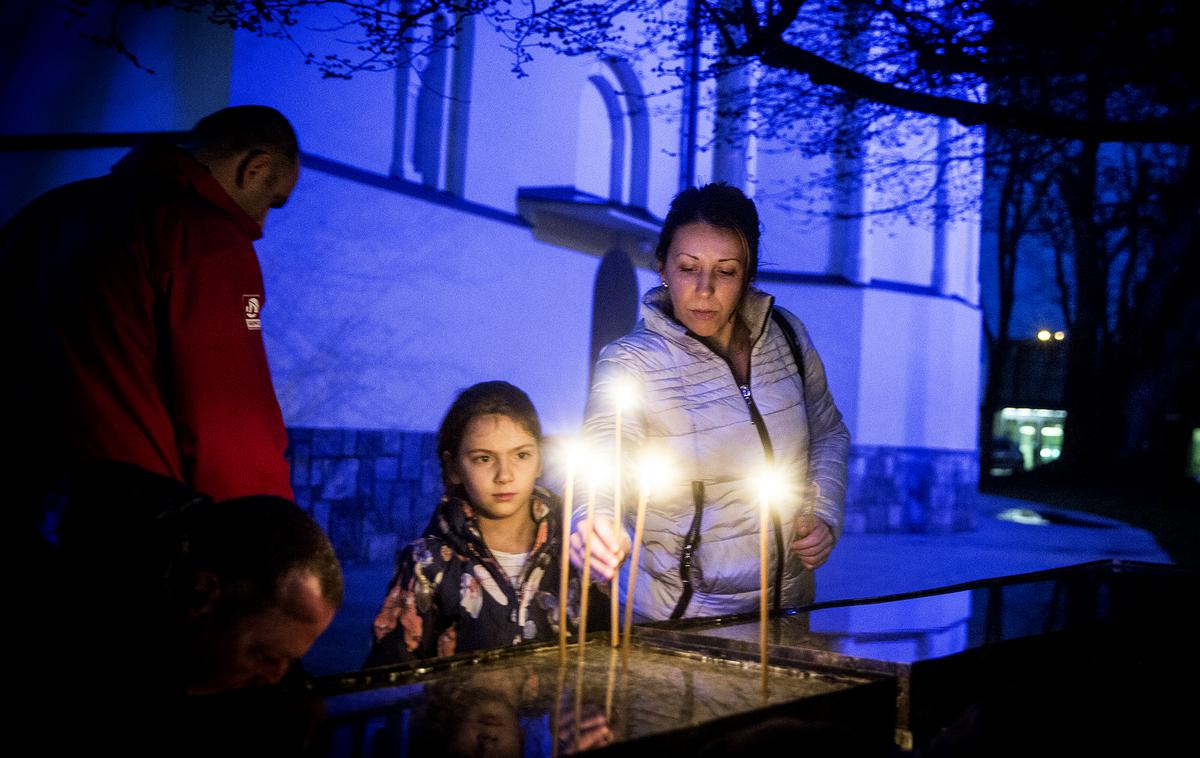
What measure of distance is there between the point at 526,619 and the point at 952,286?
1630 cm

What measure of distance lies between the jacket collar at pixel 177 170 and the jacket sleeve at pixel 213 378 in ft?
0.40

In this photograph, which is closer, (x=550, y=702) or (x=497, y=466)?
(x=550, y=702)

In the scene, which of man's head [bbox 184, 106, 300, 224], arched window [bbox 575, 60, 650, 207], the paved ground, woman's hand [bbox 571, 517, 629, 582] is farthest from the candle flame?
arched window [bbox 575, 60, 650, 207]

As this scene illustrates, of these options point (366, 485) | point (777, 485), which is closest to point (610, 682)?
point (777, 485)

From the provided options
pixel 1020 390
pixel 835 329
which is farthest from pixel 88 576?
pixel 1020 390

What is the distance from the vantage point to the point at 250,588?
121cm

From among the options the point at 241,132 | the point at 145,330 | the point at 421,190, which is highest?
the point at 421,190

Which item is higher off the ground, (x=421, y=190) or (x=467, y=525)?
(x=421, y=190)

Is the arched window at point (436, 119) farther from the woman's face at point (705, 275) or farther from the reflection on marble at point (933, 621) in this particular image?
the reflection on marble at point (933, 621)

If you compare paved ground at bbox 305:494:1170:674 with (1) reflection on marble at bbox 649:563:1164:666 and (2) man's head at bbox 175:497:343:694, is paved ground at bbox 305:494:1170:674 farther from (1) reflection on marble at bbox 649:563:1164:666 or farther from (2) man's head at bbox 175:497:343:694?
(2) man's head at bbox 175:497:343:694

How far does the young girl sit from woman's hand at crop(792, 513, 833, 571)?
596 mm

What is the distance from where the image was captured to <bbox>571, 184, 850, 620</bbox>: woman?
2.58m

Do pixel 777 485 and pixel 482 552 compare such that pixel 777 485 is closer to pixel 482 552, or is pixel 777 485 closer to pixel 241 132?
→ pixel 482 552

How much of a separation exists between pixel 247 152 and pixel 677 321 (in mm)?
1135
